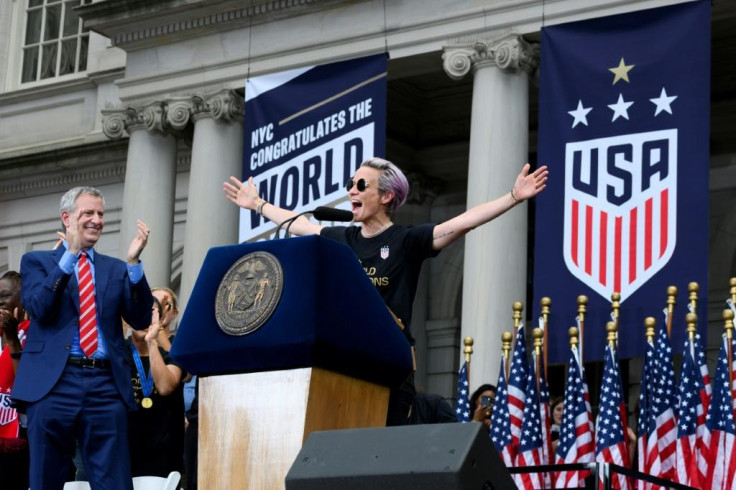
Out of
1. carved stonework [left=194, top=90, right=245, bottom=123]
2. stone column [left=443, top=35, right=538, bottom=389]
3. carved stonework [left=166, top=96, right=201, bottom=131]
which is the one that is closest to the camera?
stone column [left=443, top=35, right=538, bottom=389]

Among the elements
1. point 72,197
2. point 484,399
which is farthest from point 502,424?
point 72,197

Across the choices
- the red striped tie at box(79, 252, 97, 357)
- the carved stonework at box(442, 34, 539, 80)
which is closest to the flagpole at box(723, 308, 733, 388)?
the carved stonework at box(442, 34, 539, 80)

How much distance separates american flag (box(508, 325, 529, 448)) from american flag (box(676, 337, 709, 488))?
48.8 inches

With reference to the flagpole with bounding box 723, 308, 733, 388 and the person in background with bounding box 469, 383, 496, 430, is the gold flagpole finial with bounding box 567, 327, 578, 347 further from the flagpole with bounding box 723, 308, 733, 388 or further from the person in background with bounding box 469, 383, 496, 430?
the flagpole with bounding box 723, 308, 733, 388

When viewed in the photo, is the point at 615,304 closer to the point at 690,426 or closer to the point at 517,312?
the point at 517,312

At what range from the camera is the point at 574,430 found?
11.6 meters

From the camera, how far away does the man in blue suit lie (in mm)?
6988

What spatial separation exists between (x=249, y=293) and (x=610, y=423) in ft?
21.0

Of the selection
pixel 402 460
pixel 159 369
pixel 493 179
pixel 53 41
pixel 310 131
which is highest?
pixel 53 41

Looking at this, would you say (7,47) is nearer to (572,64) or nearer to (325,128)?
(325,128)

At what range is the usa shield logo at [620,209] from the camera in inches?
508

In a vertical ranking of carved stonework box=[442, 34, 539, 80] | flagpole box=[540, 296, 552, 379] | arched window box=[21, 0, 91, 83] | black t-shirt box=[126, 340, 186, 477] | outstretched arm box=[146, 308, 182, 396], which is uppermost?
arched window box=[21, 0, 91, 83]

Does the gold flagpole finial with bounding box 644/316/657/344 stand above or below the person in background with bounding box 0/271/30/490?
above

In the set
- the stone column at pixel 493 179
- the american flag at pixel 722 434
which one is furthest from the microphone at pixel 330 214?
the stone column at pixel 493 179
